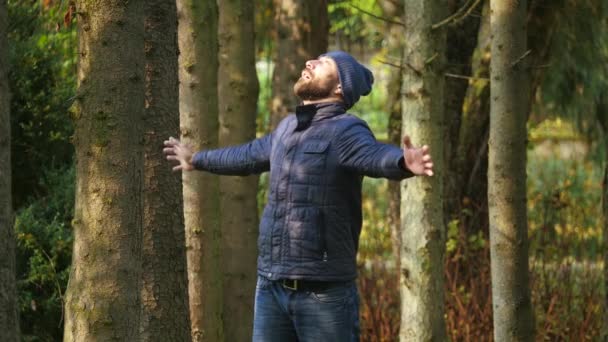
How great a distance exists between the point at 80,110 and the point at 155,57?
86 centimetres

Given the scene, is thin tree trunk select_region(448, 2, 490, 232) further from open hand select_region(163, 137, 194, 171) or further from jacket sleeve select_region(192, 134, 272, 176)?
open hand select_region(163, 137, 194, 171)

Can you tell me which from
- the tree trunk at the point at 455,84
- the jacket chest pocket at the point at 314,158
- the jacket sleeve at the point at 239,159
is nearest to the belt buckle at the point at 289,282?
the jacket chest pocket at the point at 314,158

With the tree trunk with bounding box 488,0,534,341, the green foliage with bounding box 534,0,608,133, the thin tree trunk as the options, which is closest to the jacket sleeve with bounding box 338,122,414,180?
the tree trunk with bounding box 488,0,534,341

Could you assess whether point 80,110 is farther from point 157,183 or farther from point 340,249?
point 340,249

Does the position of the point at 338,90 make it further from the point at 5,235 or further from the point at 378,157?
the point at 5,235

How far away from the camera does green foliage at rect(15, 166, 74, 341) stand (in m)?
6.61

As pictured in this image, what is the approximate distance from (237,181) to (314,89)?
2148mm

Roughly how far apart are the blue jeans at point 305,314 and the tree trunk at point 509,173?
1300mm

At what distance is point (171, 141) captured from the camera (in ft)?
15.4

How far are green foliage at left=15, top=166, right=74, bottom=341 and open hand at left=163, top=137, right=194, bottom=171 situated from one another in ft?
6.53

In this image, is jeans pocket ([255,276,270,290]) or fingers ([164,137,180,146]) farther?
fingers ([164,137,180,146])

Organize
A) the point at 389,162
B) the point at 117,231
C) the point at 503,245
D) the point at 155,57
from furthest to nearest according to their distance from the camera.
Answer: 1. the point at 503,245
2. the point at 155,57
3. the point at 389,162
4. the point at 117,231

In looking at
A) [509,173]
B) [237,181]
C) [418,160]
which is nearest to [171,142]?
[418,160]

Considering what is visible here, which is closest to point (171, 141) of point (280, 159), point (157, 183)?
point (157, 183)
